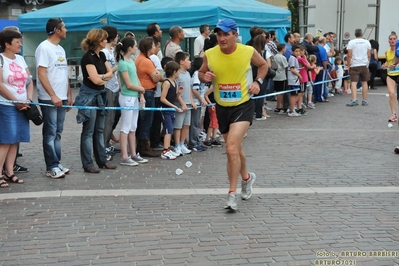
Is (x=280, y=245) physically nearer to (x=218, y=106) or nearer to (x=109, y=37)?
(x=218, y=106)

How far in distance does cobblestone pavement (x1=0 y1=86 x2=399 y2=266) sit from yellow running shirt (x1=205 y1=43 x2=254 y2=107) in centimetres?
118

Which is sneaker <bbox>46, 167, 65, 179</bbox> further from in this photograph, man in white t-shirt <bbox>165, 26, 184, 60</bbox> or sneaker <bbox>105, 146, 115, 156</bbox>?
man in white t-shirt <bbox>165, 26, 184, 60</bbox>

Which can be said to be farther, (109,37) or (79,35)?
(79,35)

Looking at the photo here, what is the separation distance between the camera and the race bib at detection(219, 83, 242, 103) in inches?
267

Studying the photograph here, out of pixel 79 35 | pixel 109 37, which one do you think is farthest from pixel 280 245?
pixel 79 35

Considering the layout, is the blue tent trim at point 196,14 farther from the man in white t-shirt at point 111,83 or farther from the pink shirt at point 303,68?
the man in white t-shirt at point 111,83

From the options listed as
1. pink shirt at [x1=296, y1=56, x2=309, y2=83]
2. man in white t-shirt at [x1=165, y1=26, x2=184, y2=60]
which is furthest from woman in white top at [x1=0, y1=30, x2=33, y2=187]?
pink shirt at [x1=296, y1=56, x2=309, y2=83]

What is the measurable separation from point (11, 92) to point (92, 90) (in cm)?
110

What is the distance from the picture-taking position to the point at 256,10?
19.3 metres

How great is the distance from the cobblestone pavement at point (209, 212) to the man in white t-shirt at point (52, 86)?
1.21 ft

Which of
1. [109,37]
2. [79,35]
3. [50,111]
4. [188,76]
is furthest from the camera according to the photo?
[79,35]

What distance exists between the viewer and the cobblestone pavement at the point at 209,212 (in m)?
5.23

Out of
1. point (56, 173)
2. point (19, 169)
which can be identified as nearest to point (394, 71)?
point (56, 173)

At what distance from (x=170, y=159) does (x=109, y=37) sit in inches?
80.9
